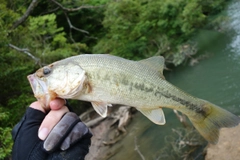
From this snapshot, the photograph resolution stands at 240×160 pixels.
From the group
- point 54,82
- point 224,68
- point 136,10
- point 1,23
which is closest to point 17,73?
point 1,23

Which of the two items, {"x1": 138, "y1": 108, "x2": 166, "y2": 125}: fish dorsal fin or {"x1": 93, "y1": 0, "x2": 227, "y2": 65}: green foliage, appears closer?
{"x1": 138, "y1": 108, "x2": 166, "y2": 125}: fish dorsal fin

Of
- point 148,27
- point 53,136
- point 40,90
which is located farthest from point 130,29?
point 53,136

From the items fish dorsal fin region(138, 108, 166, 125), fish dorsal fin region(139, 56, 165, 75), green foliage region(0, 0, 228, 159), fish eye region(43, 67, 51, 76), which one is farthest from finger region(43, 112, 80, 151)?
green foliage region(0, 0, 228, 159)

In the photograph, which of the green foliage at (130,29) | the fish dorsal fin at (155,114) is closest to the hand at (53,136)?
the fish dorsal fin at (155,114)

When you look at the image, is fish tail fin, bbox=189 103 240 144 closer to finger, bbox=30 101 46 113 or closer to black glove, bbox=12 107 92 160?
black glove, bbox=12 107 92 160

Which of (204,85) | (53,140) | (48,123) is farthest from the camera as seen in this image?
(204,85)

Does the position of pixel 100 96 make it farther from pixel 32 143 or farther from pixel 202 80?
pixel 202 80

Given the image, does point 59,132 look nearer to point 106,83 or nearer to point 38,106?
point 38,106
